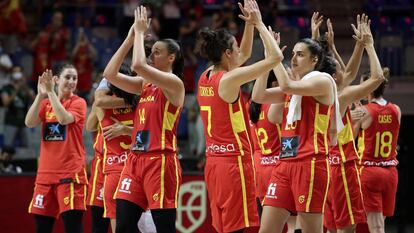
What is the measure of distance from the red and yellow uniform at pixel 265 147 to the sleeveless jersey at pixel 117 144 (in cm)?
137

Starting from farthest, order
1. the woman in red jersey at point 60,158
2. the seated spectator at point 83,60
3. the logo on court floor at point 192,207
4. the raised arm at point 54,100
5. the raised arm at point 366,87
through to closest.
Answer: the seated spectator at point 83,60
the logo on court floor at point 192,207
the woman in red jersey at point 60,158
the raised arm at point 54,100
the raised arm at point 366,87

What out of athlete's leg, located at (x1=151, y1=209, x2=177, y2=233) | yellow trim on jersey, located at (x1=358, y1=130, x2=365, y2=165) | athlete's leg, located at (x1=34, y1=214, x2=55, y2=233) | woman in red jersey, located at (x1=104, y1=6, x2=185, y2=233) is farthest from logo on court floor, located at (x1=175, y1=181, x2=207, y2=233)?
athlete's leg, located at (x1=151, y1=209, x2=177, y2=233)

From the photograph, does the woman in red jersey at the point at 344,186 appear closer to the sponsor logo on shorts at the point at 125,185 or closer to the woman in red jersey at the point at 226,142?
the woman in red jersey at the point at 226,142

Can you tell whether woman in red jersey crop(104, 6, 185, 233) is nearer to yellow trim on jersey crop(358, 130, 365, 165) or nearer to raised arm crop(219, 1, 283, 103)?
raised arm crop(219, 1, 283, 103)

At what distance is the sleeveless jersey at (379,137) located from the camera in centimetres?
1080

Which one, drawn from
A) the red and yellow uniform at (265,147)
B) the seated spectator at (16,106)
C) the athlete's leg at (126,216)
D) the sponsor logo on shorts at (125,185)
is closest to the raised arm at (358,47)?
the red and yellow uniform at (265,147)

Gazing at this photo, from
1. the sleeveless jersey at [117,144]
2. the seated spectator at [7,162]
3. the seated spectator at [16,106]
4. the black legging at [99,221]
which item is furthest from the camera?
the seated spectator at [16,106]

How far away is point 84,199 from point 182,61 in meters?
2.35

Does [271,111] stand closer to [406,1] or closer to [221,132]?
[221,132]

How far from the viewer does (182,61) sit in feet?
28.6

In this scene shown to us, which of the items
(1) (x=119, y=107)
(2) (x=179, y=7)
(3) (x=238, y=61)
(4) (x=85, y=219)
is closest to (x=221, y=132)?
(3) (x=238, y=61)

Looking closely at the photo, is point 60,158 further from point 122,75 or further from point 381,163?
point 381,163

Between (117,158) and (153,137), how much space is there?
1414 millimetres

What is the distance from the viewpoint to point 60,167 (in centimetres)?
1021
